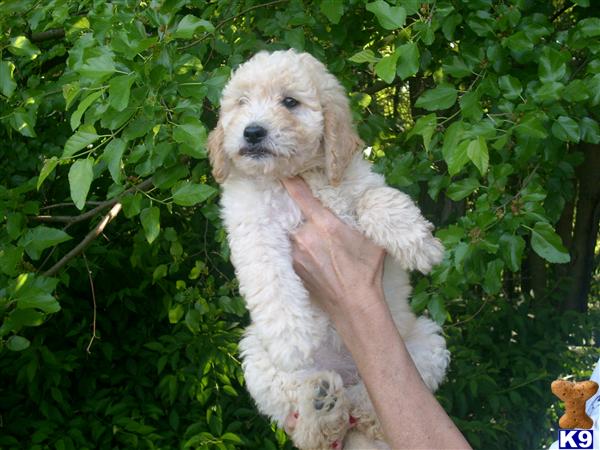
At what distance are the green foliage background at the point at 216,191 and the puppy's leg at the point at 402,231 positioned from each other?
0.53 ft

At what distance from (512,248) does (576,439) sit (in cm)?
120

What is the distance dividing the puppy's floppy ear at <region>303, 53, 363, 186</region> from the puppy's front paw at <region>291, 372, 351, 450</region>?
74 centimetres

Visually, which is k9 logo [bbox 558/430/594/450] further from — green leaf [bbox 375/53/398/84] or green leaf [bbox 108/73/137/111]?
green leaf [bbox 108/73/137/111]

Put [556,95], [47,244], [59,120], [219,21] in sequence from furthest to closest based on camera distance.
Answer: [59,120]
[219,21]
[47,244]
[556,95]

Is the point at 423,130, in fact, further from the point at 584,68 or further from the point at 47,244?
the point at 47,244

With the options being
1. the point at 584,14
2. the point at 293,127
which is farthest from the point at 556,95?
the point at 584,14

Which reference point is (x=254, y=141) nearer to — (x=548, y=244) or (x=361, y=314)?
(x=361, y=314)

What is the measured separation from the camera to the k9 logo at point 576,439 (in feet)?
5.28

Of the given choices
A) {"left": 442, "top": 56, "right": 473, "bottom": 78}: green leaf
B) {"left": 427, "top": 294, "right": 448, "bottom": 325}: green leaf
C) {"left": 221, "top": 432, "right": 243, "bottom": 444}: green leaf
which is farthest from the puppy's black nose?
{"left": 221, "top": 432, "right": 243, "bottom": 444}: green leaf

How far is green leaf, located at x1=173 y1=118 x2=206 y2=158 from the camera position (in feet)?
8.07

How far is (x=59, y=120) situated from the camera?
14.7 feet

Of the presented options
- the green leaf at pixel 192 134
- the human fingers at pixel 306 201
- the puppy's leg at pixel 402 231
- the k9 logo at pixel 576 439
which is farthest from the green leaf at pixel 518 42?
the k9 logo at pixel 576 439

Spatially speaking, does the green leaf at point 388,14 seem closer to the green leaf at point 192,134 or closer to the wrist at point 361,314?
the green leaf at point 192,134

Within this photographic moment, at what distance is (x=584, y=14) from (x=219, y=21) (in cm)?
192
